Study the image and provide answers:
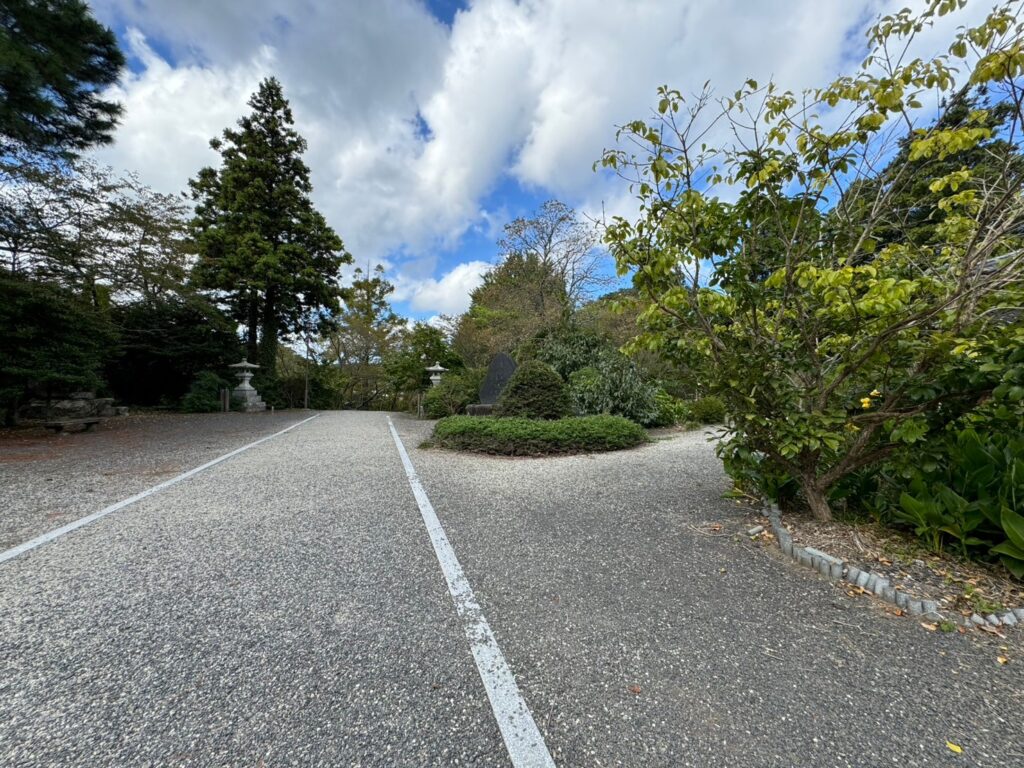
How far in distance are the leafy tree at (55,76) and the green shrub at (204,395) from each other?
8.41 m

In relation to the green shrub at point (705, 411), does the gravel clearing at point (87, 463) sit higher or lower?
lower

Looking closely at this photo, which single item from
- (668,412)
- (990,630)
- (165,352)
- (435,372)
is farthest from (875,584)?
(165,352)

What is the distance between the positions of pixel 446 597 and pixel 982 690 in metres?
2.22

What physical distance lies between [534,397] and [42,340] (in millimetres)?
8776

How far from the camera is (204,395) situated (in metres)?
13.7

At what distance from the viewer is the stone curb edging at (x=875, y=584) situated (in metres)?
1.93

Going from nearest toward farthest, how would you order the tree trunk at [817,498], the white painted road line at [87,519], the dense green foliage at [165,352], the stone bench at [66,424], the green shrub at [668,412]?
the white painted road line at [87,519] → the tree trunk at [817,498] → the stone bench at [66,424] → the green shrub at [668,412] → the dense green foliage at [165,352]

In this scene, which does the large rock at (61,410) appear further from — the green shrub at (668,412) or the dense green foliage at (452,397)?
the green shrub at (668,412)

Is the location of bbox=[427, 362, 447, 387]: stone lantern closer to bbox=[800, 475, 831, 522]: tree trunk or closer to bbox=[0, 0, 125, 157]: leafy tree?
bbox=[0, 0, 125, 157]: leafy tree

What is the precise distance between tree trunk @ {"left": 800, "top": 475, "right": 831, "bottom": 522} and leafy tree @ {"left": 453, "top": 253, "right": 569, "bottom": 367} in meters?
10.3

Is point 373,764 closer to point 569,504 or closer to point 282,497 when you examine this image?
point 569,504

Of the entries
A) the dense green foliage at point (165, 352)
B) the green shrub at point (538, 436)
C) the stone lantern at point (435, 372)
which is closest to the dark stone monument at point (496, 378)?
the green shrub at point (538, 436)

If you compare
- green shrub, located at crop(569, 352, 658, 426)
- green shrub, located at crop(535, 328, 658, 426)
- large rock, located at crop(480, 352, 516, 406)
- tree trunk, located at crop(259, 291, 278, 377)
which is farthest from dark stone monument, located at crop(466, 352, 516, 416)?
tree trunk, located at crop(259, 291, 278, 377)


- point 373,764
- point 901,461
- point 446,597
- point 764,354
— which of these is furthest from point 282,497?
point 901,461
